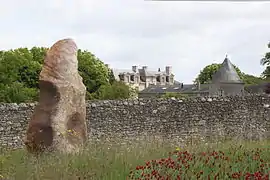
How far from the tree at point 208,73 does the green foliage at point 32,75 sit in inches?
853

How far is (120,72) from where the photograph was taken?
9519 cm

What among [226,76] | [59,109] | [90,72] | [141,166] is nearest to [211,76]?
[226,76]

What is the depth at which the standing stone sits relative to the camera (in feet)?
27.5

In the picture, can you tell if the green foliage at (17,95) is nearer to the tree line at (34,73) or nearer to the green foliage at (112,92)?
the tree line at (34,73)

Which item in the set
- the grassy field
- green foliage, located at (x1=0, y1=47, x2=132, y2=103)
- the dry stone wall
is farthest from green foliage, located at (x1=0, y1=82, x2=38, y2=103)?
the grassy field

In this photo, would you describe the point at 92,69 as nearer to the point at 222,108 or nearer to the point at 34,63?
the point at 34,63

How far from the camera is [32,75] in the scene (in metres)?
39.2

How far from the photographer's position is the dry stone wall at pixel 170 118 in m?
12.9

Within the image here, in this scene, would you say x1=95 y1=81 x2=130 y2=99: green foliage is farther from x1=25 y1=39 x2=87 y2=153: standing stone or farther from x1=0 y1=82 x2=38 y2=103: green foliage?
x1=25 y1=39 x2=87 y2=153: standing stone

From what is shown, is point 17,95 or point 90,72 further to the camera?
point 90,72

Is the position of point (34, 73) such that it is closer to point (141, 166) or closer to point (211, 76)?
point (211, 76)

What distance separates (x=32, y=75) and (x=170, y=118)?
27121 millimetres

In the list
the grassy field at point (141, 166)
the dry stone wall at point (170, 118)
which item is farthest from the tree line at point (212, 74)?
the grassy field at point (141, 166)

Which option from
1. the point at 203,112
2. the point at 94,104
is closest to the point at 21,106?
the point at 94,104
